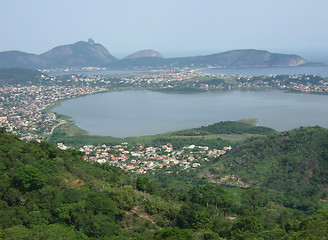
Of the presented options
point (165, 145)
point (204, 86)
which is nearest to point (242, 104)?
point (204, 86)

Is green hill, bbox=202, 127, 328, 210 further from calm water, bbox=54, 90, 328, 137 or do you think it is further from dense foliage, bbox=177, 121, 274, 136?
calm water, bbox=54, 90, 328, 137

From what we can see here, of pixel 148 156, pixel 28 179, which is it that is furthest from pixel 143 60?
pixel 28 179

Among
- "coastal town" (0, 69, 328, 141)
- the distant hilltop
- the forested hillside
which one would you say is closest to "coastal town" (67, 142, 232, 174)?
the forested hillside

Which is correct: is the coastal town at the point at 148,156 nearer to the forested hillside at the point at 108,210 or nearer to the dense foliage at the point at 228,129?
the dense foliage at the point at 228,129

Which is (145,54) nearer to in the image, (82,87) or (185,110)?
(82,87)

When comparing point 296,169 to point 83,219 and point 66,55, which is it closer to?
point 83,219

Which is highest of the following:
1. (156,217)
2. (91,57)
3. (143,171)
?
(91,57)
